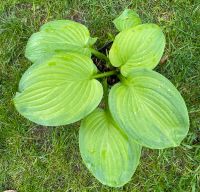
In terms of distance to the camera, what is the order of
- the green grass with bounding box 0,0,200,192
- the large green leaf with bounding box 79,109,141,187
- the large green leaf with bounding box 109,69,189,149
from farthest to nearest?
the green grass with bounding box 0,0,200,192 → the large green leaf with bounding box 79,109,141,187 → the large green leaf with bounding box 109,69,189,149

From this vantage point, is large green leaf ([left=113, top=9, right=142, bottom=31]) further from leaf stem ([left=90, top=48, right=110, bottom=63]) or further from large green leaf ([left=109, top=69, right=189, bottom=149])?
large green leaf ([left=109, top=69, right=189, bottom=149])

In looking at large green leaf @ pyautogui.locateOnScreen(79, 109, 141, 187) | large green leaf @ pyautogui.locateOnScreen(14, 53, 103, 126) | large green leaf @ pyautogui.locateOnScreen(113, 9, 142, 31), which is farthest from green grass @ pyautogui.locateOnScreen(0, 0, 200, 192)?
large green leaf @ pyautogui.locateOnScreen(14, 53, 103, 126)

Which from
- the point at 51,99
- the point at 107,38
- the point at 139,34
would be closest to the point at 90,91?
the point at 51,99

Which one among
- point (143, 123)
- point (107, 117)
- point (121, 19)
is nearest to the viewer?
point (143, 123)

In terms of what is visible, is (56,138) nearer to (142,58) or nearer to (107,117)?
(107,117)

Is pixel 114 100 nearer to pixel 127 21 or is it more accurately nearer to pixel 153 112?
pixel 153 112

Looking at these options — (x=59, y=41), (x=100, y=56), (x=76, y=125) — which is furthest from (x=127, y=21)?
(x=76, y=125)

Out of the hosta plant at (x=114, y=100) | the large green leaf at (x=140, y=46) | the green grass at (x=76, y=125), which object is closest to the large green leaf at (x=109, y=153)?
the hosta plant at (x=114, y=100)
